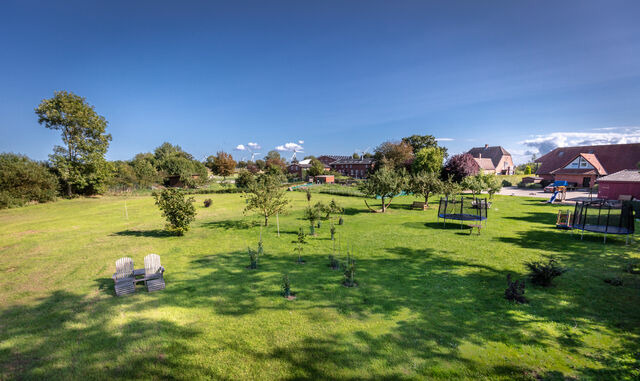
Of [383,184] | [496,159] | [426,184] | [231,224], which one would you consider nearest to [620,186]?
[426,184]

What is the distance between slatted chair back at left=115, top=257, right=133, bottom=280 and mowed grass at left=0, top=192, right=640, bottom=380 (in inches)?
28.1

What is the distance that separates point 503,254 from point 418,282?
20.3 feet

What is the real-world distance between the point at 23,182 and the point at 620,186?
241 ft

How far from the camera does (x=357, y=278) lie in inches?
384

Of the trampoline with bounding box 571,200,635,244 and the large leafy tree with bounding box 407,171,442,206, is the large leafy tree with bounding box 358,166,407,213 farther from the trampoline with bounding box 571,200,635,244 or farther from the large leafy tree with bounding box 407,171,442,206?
the trampoline with bounding box 571,200,635,244

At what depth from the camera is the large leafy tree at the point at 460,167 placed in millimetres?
41694

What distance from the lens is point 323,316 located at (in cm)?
718

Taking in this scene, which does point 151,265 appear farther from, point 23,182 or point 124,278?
point 23,182

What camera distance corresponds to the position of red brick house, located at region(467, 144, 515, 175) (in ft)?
236

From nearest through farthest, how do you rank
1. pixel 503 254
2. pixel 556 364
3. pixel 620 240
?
pixel 556 364 < pixel 503 254 < pixel 620 240

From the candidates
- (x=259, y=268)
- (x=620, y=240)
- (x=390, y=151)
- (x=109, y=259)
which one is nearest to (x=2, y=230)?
(x=109, y=259)

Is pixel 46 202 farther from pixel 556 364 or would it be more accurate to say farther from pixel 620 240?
pixel 620 240

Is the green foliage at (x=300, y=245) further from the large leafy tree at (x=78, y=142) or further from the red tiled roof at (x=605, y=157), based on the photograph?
the red tiled roof at (x=605, y=157)

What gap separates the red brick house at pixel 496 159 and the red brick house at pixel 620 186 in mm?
42331
